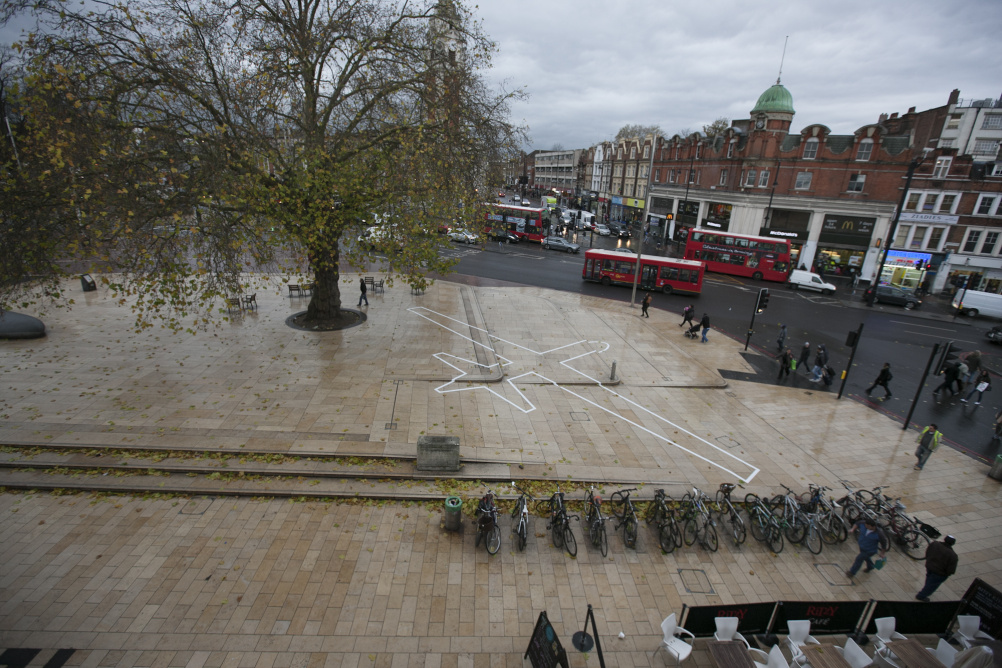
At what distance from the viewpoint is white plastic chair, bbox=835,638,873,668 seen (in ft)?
18.8

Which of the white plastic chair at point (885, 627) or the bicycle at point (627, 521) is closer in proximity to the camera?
the white plastic chair at point (885, 627)

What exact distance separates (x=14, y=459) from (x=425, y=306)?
14735 mm

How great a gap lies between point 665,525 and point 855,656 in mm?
2973

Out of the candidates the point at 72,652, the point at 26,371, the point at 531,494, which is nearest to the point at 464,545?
the point at 531,494

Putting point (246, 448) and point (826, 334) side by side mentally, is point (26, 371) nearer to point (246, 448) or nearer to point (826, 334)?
point (246, 448)

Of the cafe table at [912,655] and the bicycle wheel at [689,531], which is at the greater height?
the cafe table at [912,655]

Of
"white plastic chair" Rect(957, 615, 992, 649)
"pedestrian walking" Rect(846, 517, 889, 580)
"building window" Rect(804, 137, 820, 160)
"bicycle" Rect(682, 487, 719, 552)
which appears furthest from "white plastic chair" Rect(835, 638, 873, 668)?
"building window" Rect(804, 137, 820, 160)

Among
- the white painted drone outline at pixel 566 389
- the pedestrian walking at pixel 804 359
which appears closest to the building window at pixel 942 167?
the pedestrian walking at pixel 804 359

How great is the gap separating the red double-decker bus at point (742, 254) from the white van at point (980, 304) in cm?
967

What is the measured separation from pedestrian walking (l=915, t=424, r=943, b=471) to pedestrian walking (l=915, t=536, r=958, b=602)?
5.27 m

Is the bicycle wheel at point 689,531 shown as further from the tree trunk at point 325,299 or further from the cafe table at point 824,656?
the tree trunk at point 325,299

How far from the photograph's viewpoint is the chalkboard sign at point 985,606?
6418 millimetres

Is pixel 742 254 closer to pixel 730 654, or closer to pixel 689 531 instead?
pixel 689 531

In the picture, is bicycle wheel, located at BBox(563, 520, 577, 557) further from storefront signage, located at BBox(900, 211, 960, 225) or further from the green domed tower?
the green domed tower
